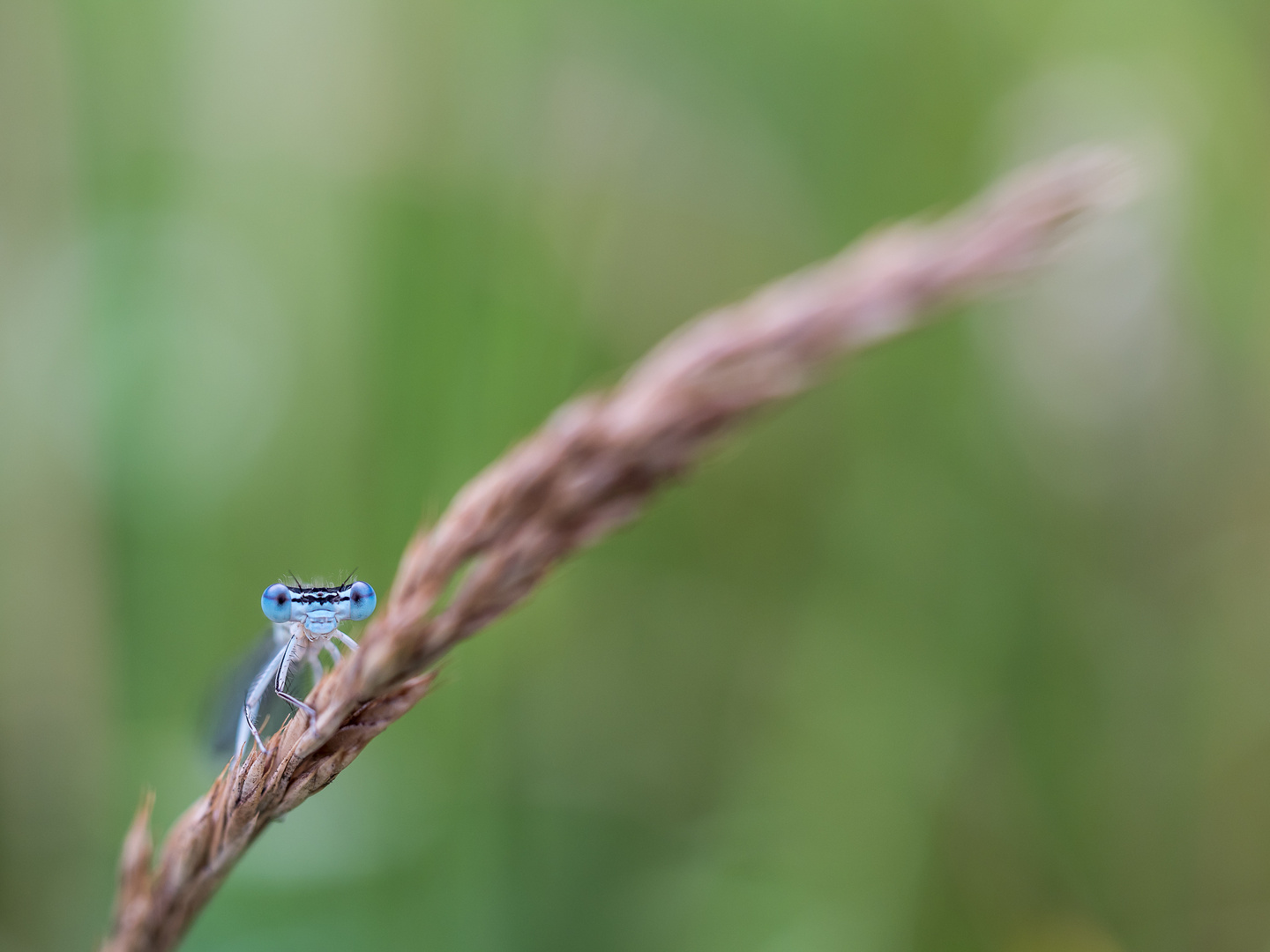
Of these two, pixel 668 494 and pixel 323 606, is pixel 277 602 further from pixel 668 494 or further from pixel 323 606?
pixel 668 494

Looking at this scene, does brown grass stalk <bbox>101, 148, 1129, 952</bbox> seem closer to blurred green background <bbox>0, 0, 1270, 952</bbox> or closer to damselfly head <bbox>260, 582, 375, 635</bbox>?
damselfly head <bbox>260, 582, 375, 635</bbox>

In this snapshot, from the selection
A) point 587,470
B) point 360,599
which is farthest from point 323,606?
point 587,470

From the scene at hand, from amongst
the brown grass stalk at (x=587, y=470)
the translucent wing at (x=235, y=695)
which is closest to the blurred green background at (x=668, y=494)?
the translucent wing at (x=235, y=695)

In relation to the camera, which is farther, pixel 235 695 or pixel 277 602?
pixel 235 695

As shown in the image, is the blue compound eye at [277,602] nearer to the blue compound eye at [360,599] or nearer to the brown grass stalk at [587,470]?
the blue compound eye at [360,599]

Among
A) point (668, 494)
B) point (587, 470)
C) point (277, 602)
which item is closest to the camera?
point (587, 470)

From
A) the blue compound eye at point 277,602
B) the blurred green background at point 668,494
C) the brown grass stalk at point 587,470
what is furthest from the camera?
the blurred green background at point 668,494

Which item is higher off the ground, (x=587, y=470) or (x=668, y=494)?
(x=668, y=494)

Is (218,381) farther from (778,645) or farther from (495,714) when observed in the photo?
(778,645)

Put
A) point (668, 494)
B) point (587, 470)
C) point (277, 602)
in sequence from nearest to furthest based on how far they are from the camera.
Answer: point (587, 470), point (277, 602), point (668, 494)
